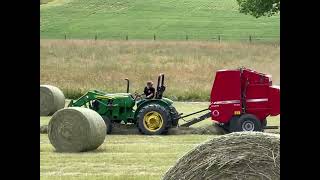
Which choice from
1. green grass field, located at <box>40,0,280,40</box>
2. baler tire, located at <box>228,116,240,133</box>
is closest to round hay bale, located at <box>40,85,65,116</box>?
baler tire, located at <box>228,116,240,133</box>

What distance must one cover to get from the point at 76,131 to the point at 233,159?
653cm

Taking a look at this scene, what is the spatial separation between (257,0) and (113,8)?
574 inches

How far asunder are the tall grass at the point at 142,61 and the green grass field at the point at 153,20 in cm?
465

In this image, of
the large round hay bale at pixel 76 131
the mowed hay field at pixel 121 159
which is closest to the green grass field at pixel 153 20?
the mowed hay field at pixel 121 159

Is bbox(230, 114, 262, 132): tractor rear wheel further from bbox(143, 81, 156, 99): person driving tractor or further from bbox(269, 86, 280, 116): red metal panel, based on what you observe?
bbox(143, 81, 156, 99): person driving tractor

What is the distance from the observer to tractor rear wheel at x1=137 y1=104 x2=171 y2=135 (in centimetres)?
1347

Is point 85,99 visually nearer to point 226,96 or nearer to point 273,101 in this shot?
point 226,96

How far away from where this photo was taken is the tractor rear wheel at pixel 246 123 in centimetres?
1359

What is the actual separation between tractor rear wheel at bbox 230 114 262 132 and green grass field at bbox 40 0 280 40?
1175 inches

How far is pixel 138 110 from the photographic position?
1368cm
